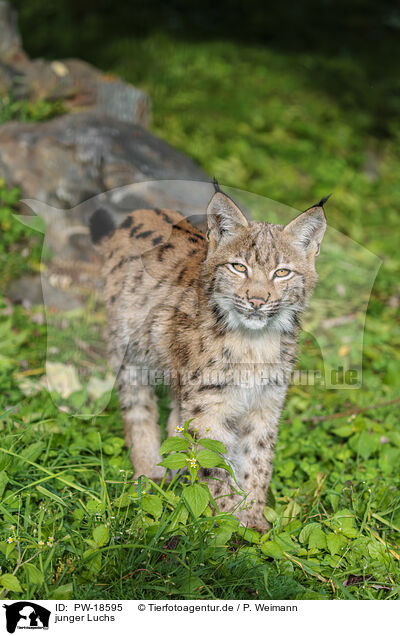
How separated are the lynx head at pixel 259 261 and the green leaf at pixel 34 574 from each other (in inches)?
62.9

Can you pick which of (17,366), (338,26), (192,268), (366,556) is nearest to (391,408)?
(366,556)

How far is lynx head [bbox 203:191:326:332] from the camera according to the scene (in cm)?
311

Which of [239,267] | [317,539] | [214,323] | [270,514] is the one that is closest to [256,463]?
[270,514]

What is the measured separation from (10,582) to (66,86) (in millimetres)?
6735

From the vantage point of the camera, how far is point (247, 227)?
3197 mm

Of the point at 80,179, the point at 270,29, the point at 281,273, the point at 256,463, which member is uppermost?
the point at 270,29

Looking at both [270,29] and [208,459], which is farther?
[270,29]

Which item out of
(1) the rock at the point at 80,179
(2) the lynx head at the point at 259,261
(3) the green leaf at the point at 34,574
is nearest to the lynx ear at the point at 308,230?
(2) the lynx head at the point at 259,261

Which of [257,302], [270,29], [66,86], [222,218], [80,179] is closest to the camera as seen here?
[257,302]

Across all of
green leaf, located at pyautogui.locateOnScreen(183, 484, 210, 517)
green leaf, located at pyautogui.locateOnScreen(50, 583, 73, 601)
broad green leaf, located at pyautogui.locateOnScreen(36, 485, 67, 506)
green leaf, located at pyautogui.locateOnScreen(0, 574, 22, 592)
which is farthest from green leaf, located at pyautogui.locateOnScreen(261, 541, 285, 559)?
green leaf, located at pyautogui.locateOnScreen(0, 574, 22, 592)

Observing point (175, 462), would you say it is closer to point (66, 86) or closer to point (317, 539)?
point (317, 539)
